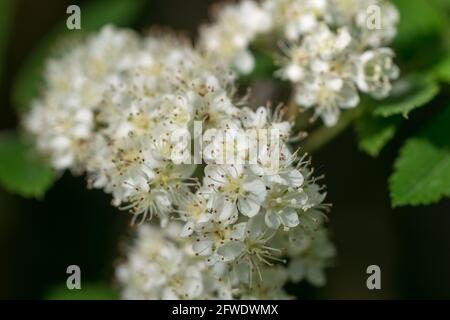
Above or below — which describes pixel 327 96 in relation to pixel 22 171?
above

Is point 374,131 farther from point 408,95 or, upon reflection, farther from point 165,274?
point 165,274

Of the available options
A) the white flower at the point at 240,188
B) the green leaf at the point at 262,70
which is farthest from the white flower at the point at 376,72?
the white flower at the point at 240,188


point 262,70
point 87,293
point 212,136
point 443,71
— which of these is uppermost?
point 262,70

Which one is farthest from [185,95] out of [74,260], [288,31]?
[74,260]

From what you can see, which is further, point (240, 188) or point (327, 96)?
point (327, 96)

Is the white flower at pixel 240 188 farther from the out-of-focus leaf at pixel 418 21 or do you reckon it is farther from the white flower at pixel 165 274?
the out-of-focus leaf at pixel 418 21

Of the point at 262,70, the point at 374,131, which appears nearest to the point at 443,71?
the point at 374,131
